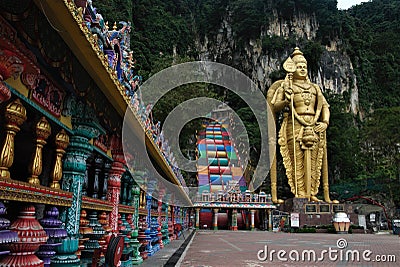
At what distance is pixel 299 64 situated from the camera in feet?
78.8

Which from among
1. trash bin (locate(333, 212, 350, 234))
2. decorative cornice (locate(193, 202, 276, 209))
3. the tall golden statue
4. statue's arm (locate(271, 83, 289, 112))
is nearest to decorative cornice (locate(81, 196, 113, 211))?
trash bin (locate(333, 212, 350, 234))

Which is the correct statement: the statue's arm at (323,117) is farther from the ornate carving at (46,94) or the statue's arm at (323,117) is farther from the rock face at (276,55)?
the ornate carving at (46,94)

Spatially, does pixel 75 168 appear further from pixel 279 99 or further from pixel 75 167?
pixel 279 99

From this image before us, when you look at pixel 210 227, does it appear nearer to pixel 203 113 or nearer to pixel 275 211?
A: pixel 275 211

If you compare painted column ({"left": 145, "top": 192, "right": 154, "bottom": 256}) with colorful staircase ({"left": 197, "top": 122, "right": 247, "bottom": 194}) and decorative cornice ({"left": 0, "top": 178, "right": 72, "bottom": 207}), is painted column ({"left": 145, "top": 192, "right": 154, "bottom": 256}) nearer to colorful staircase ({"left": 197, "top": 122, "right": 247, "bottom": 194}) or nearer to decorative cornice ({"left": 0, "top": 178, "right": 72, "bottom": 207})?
decorative cornice ({"left": 0, "top": 178, "right": 72, "bottom": 207})

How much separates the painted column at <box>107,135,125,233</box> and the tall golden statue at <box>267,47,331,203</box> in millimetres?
19817

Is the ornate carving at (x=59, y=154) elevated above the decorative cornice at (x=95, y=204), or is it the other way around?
the ornate carving at (x=59, y=154)

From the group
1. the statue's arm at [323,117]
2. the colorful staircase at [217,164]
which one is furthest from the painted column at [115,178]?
the colorful staircase at [217,164]

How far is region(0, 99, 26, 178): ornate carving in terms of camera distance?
86.4 inches

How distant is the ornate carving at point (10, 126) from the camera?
220cm

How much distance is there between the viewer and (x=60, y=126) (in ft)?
9.83

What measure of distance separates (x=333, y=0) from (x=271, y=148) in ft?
108

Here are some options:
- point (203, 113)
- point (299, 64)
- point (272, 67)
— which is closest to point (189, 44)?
point (272, 67)

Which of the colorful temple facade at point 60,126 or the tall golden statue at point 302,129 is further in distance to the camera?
the tall golden statue at point 302,129
